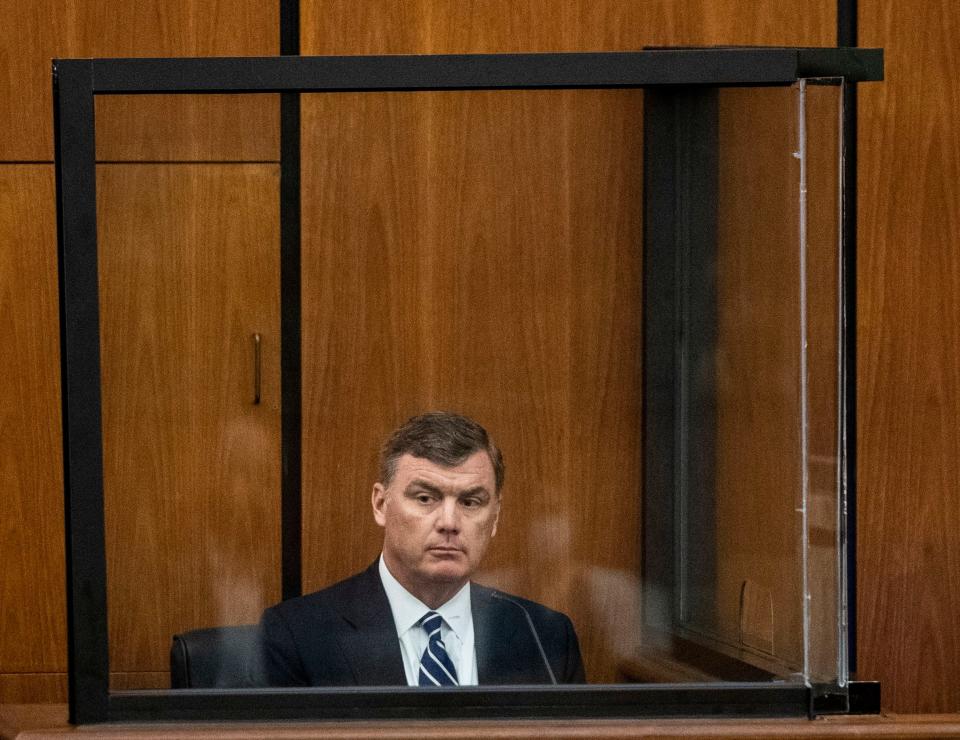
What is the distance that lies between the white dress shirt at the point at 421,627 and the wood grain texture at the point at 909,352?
3.76ft

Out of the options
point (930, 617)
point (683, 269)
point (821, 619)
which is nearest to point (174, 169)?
point (683, 269)

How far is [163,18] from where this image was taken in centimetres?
338

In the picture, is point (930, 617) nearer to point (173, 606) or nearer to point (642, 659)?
point (642, 659)

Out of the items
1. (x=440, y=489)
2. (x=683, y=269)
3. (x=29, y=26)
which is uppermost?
(x=29, y=26)

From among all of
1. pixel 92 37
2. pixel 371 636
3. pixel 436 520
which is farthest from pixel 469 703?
pixel 92 37

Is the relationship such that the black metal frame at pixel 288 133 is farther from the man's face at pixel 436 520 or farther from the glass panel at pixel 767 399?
the man's face at pixel 436 520

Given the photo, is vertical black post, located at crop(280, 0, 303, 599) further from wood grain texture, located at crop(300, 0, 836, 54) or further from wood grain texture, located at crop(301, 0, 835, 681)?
wood grain texture, located at crop(300, 0, 836, 54)

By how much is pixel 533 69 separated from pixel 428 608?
3.21 feet

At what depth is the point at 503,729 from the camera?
266cm

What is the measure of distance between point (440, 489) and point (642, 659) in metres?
0.48

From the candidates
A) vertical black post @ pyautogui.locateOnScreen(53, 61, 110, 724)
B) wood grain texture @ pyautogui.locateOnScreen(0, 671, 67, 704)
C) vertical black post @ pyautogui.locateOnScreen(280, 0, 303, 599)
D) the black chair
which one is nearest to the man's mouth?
vertical black post @ pyautogui.locateOnScreen(280, 0, 303, 599)

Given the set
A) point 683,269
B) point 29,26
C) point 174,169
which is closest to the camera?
point 174,169

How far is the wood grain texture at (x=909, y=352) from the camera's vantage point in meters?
3.55

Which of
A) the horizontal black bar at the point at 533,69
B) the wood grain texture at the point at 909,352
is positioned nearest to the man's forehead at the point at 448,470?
the horizontal black bar at the point at 533,69
